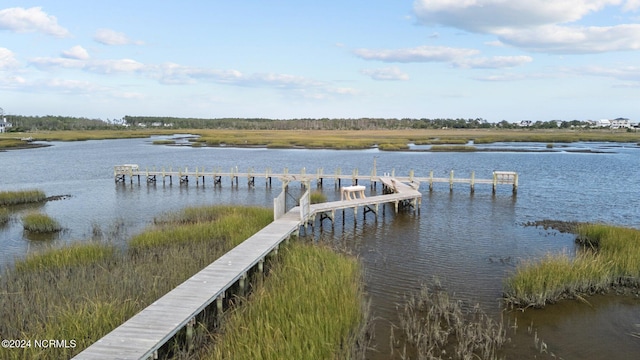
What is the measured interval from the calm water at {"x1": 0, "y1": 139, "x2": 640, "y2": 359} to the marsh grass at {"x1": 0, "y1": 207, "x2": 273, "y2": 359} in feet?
12.6

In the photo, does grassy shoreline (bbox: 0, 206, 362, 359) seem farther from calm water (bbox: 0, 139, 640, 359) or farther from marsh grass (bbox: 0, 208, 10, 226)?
marsh grass (bbox: 0, 208, 10, 226)

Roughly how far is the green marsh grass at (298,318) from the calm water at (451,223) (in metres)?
1.20

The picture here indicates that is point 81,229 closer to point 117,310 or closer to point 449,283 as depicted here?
point 117,310

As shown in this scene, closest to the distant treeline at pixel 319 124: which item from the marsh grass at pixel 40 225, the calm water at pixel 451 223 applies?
the calm water at pixel 451 223

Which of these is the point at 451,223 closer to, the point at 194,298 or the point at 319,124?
the point at 194,298

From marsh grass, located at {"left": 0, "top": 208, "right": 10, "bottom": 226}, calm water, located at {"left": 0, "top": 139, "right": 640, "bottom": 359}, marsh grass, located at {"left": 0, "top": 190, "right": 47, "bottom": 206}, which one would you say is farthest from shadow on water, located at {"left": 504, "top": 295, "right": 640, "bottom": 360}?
marsh grass, located at {"left": 0, "top": 190, "right": 47, "bottom": 206}

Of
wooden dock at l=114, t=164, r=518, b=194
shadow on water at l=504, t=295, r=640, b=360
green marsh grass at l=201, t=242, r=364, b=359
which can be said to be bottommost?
shadow on water at l=504, t=295, r=640, b=360

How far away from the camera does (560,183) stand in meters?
34.8

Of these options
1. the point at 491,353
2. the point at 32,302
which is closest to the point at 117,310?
the point at 32,302

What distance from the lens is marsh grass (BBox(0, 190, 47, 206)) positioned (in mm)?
26188

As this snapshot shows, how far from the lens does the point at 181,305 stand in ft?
29.5

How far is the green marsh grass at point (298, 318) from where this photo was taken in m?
7.45

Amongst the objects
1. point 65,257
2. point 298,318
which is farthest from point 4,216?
point 298,318

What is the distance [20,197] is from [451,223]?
24.4m
